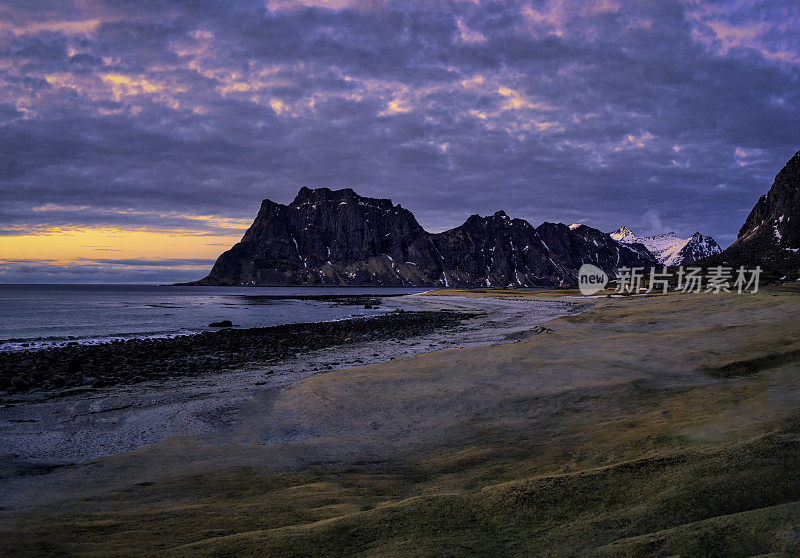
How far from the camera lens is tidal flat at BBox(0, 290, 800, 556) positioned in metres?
3.75

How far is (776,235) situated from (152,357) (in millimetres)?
140254

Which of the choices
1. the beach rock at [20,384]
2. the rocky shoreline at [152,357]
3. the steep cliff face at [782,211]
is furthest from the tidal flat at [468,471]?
the steep cliff face at [782,211]

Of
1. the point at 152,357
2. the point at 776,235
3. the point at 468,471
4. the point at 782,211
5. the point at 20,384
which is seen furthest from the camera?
the point at 782,211

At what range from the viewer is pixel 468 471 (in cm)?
636

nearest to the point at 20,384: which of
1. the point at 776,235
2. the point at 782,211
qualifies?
the point at 776,235

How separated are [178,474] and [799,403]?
969 cm

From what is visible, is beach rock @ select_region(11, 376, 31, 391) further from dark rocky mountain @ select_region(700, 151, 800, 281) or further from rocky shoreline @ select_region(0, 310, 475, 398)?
dark rocky mountain @ select_region(700, 151, 800, 281)

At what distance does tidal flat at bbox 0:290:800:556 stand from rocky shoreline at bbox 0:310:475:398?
23.0 feet

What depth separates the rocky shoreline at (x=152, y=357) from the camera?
17.9 m

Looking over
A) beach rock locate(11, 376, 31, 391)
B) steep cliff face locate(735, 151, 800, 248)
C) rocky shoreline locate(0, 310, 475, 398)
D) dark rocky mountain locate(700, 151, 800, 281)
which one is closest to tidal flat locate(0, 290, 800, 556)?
beach rock locate(11, 376, 31, 391)

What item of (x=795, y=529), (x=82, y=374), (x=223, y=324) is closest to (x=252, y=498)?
(x=795, y=529)

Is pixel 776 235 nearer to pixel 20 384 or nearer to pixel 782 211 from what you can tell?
pixel 782 211

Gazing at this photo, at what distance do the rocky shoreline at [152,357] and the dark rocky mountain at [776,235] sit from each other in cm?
9208

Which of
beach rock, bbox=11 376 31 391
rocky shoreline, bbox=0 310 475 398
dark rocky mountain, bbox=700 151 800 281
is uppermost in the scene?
dark rocky mountain, bbox=700 151 800 281
